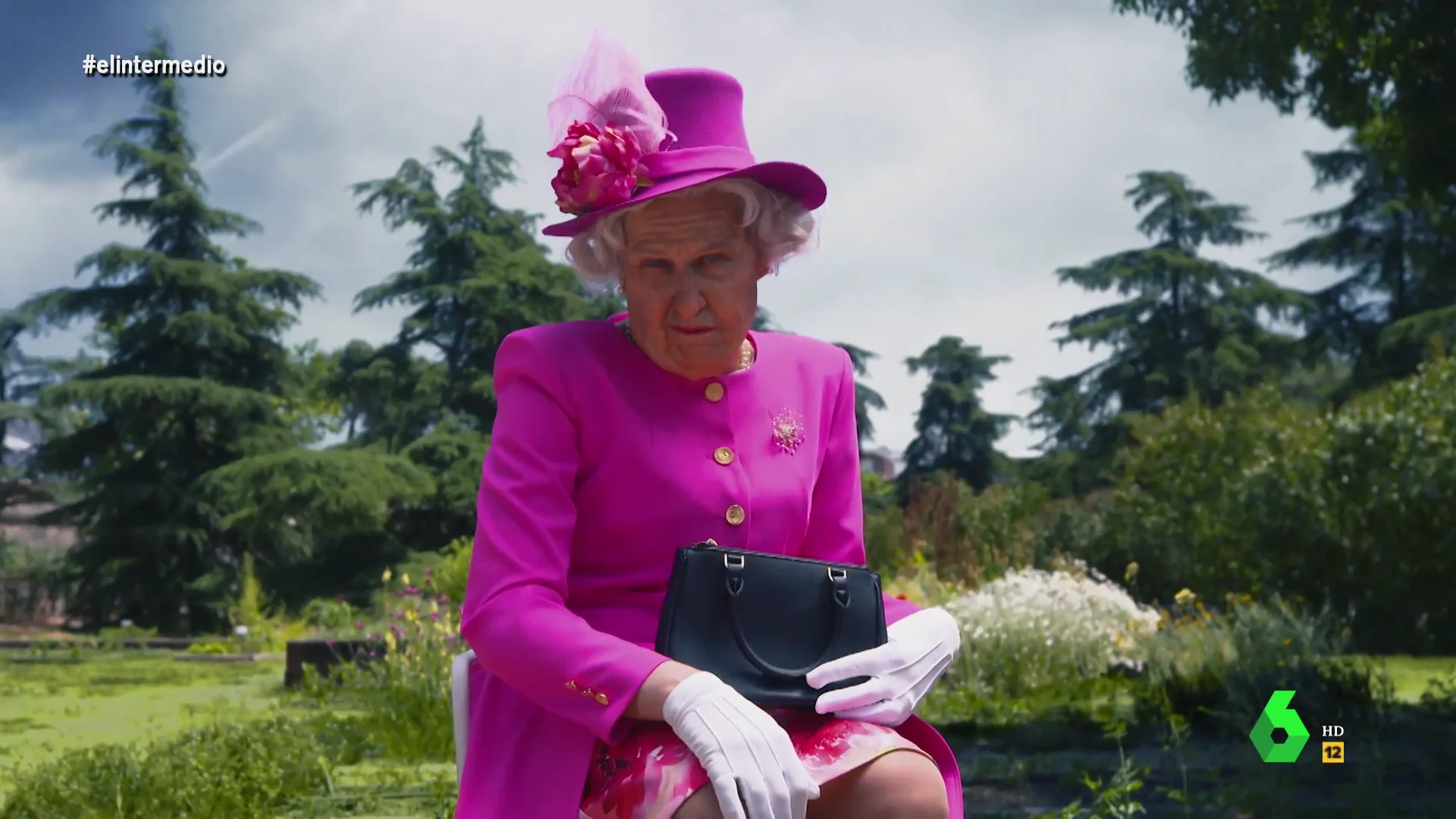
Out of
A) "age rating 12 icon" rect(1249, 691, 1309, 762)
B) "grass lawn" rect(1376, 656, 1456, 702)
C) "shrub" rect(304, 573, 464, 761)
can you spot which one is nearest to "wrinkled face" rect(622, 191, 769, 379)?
Result: "shrub" rect(304, 573, 464, 761)

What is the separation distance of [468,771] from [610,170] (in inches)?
34.1

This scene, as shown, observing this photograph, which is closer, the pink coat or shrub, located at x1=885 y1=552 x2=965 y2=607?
the pink coat

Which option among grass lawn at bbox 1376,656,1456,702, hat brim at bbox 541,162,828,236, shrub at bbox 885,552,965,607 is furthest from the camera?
shrub at bbox 885,552,965,607

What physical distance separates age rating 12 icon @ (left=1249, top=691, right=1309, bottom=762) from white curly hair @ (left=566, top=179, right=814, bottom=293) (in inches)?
146

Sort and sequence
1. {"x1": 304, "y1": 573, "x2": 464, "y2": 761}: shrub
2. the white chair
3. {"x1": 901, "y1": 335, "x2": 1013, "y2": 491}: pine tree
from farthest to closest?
1. {"x1": 901, "y1": 335, "x2": 1013, "y2": 491}: pine tree
2. {"x1": 304, "y1": 573, "x2": 464, "y2": 761}: shrub
3. the white chair

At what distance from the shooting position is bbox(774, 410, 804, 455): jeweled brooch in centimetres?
193

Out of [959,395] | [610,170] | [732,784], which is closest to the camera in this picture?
[732,784]

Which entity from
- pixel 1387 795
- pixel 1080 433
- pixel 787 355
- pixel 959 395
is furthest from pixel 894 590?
pixel 959 395

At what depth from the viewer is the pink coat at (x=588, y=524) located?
1676 mm

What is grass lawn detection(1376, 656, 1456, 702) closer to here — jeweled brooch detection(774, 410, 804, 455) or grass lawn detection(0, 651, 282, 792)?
jeweled brooch detection(774, 410, 804, 455)

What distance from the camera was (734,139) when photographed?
196cm

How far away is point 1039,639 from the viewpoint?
316 inches

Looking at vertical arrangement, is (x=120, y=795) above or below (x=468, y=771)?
below

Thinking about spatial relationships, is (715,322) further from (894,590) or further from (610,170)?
(894,590)
